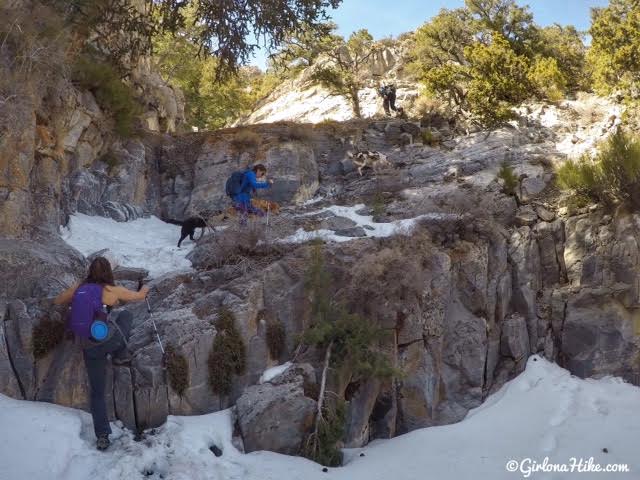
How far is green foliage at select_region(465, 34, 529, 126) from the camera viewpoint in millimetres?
16250

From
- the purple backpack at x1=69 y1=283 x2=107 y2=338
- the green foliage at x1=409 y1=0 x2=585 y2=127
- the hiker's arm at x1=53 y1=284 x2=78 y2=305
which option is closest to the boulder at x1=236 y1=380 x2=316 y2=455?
the purple backpack at x1=69 y1=283 x2=107 y2=338

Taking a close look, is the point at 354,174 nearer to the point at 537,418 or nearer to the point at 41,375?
the point at 537,418

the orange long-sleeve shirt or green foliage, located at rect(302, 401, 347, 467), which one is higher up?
the orange long-sleeve shirt

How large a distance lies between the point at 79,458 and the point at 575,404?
6.75 m

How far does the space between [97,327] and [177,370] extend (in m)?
1.33

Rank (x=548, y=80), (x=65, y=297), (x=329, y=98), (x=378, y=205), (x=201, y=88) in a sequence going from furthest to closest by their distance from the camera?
(x=201, y=88)
(x=329, y=98)
(x=548, y=80)
(x=378, y=205)
(x=65, y=297)

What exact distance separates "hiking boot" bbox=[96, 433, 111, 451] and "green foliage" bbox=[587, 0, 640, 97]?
14147 millimetres

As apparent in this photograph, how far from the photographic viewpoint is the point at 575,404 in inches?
318

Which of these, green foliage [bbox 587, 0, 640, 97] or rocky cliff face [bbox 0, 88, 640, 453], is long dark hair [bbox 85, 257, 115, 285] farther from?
green foliage [bbox 587, 0, 640, 97]

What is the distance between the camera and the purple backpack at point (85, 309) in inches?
226

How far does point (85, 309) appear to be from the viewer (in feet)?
19.1

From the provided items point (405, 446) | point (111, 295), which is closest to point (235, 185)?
point (111, 295)

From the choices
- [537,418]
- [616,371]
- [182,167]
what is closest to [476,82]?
[182,167]

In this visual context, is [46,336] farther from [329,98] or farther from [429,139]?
[329,98]
